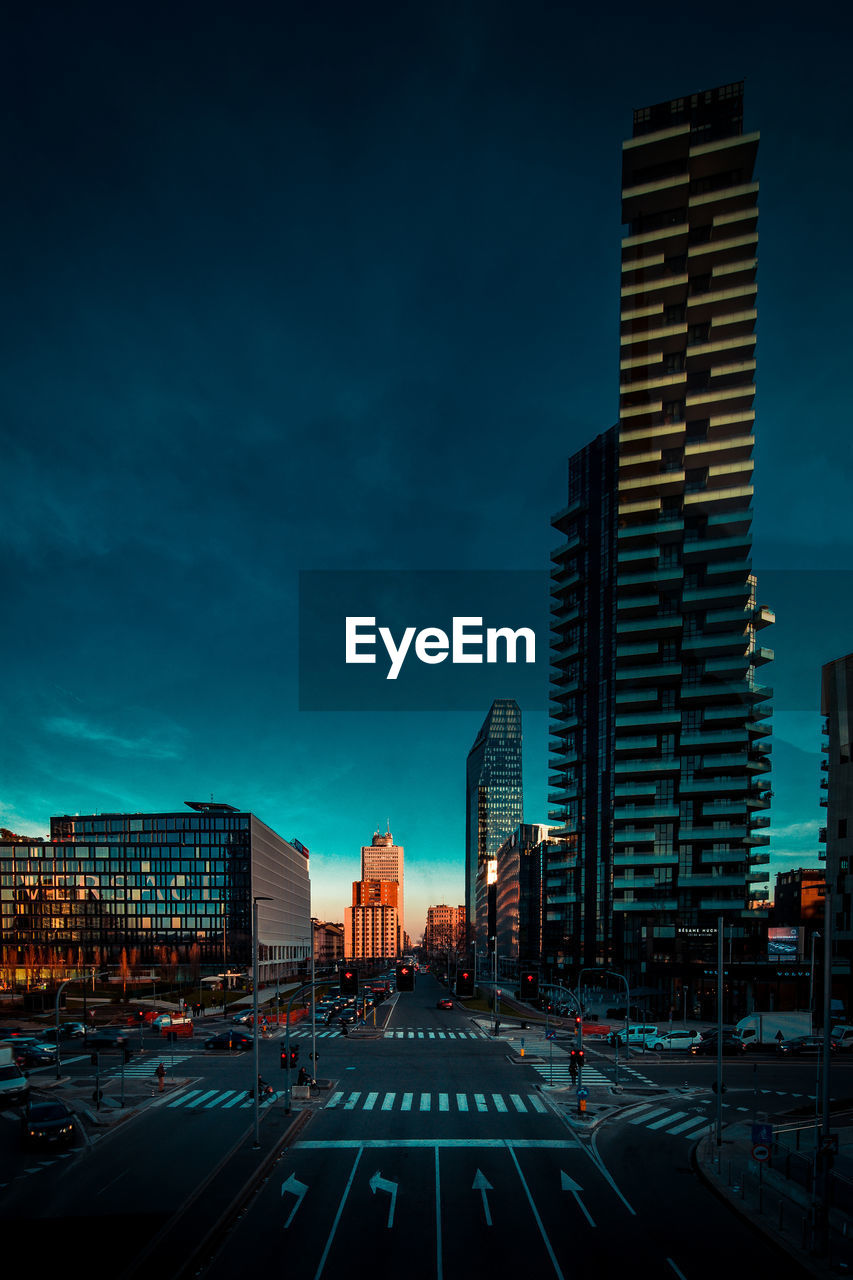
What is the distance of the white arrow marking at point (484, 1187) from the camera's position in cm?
2364

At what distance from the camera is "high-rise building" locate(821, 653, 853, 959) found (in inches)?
3659

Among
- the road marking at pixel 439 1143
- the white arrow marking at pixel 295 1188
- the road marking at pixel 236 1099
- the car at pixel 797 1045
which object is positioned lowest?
the car at pixel 797 1045

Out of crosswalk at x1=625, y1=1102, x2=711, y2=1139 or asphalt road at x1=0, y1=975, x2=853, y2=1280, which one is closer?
asphalt road at x1=0, y1=975, x2=853, y2=1280

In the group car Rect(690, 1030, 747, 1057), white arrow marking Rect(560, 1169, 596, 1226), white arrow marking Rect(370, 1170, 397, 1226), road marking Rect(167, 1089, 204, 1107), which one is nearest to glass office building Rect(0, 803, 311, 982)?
car Rect(690, 1030, 747, 1057)

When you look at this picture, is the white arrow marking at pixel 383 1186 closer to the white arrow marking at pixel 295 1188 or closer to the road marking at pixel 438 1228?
the road marking at pixel 438 1228

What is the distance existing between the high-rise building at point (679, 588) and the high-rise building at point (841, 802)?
393 inches

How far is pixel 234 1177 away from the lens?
26484 millimetres

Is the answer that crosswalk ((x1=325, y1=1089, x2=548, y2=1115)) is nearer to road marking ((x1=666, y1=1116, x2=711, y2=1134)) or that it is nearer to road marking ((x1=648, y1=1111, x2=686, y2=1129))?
road marking ((x1=648, y1=1111, x2=686, y2=1129))

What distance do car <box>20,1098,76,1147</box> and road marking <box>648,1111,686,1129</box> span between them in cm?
2513

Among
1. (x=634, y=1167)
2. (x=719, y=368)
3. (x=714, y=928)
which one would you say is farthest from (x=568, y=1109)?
(x=719, y=368)

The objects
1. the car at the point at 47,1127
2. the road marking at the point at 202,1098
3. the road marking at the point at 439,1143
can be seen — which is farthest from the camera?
the road marking at the point at 202,1098

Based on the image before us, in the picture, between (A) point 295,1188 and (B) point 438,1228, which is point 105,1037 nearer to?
(A) point 295,1188

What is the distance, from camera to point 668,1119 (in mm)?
37188

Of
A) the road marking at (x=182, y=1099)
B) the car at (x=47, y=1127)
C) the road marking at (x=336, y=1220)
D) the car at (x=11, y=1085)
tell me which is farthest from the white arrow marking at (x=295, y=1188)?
the car at (x=11, y=1085)
